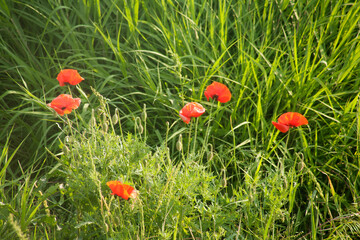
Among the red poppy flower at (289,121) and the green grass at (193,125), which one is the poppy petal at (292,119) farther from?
the green grass at (193,125)

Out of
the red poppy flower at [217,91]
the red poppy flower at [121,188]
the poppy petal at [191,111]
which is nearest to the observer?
the red poppy flower at [121,188]

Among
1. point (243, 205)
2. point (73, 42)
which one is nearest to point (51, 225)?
point (243, 205)

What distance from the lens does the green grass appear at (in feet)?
5.41

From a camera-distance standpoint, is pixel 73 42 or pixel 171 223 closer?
pixel 171 223

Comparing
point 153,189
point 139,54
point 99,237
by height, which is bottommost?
point 99,237

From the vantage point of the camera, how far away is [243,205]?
168 cm

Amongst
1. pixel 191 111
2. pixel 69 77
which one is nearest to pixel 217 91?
pixel 191 111

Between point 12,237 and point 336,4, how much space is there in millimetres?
1748

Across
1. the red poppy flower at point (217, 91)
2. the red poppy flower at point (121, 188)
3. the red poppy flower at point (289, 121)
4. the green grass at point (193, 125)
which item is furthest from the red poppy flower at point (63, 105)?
the red poppy flower at point (289, 121)

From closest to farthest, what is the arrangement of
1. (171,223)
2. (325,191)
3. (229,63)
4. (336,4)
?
(171,223)
(325,191)
(336,4)
(229,63)

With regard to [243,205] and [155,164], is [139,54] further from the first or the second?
[243,205]

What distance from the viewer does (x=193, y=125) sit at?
2068 millimetres

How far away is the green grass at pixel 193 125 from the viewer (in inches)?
65.0

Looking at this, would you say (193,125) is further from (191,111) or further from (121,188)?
(121,188)
